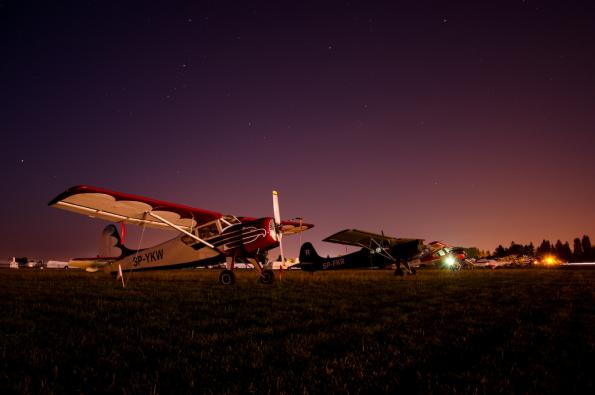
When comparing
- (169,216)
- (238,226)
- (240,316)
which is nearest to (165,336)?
(240,316)

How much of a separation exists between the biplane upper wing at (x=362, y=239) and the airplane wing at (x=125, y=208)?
1084 centimetres

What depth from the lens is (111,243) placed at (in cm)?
1948

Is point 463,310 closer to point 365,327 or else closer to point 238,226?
point 365,327

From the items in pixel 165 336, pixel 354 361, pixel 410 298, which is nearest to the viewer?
pixel 354 361

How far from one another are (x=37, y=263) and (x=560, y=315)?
105 meters

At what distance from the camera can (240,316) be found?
5.76 meters

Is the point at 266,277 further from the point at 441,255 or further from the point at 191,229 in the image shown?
the point at 441,255

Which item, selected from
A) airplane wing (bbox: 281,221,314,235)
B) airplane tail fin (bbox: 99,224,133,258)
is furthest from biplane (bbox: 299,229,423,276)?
airplane tail fin (bbox: 99,224,133,258)

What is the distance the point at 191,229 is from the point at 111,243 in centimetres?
793

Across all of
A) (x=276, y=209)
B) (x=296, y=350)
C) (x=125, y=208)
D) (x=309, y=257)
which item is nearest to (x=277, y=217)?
(x=276, y=209)

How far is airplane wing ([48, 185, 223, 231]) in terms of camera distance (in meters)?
11.0

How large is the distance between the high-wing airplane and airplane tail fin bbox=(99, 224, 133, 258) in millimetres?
3629

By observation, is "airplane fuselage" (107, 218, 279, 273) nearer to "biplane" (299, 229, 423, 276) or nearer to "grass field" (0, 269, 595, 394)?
"grass field" (0, 269, 595, 394)

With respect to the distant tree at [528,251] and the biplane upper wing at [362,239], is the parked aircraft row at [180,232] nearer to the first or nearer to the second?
the biplane upper wing at [362,239]
